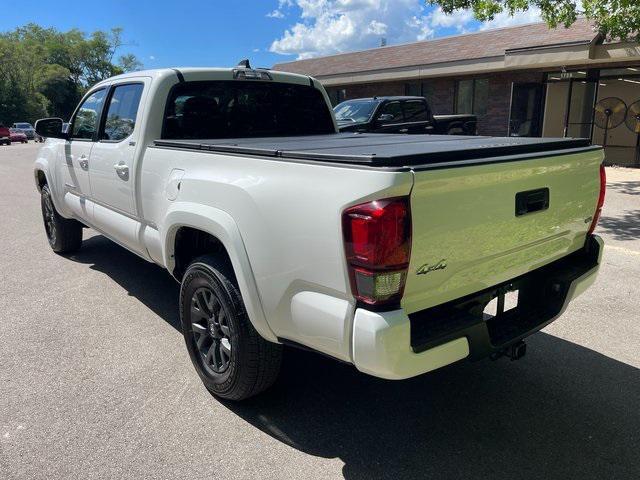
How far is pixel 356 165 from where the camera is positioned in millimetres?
2166

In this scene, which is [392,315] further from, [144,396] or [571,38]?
[571,38]

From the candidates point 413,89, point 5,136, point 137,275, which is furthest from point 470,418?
point 5,136

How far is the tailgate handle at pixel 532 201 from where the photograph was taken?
2.60 meters

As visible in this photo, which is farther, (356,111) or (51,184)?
(356,111)

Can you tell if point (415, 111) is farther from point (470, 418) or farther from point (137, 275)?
point (470, 418)

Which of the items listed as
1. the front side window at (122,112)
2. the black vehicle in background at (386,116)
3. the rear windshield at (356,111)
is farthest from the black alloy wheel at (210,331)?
the rear windshield at (356,111)

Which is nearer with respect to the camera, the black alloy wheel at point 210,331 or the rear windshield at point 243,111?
the black alloy wheel at point 210,331

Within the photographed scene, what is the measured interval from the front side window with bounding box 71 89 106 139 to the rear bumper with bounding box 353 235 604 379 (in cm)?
376

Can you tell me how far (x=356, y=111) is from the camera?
1196cm

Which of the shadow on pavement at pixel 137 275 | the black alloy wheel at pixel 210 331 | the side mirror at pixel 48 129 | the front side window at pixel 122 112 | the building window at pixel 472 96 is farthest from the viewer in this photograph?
the building window at pixel 472 96

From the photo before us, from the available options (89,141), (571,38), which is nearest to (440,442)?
(89,141)

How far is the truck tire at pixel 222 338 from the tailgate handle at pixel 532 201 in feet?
4.85

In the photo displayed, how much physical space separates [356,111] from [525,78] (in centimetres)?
915

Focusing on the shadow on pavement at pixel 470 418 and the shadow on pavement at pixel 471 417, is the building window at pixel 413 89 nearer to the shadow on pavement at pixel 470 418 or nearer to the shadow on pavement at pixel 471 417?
the shadow on pavement at pixel 471 417
